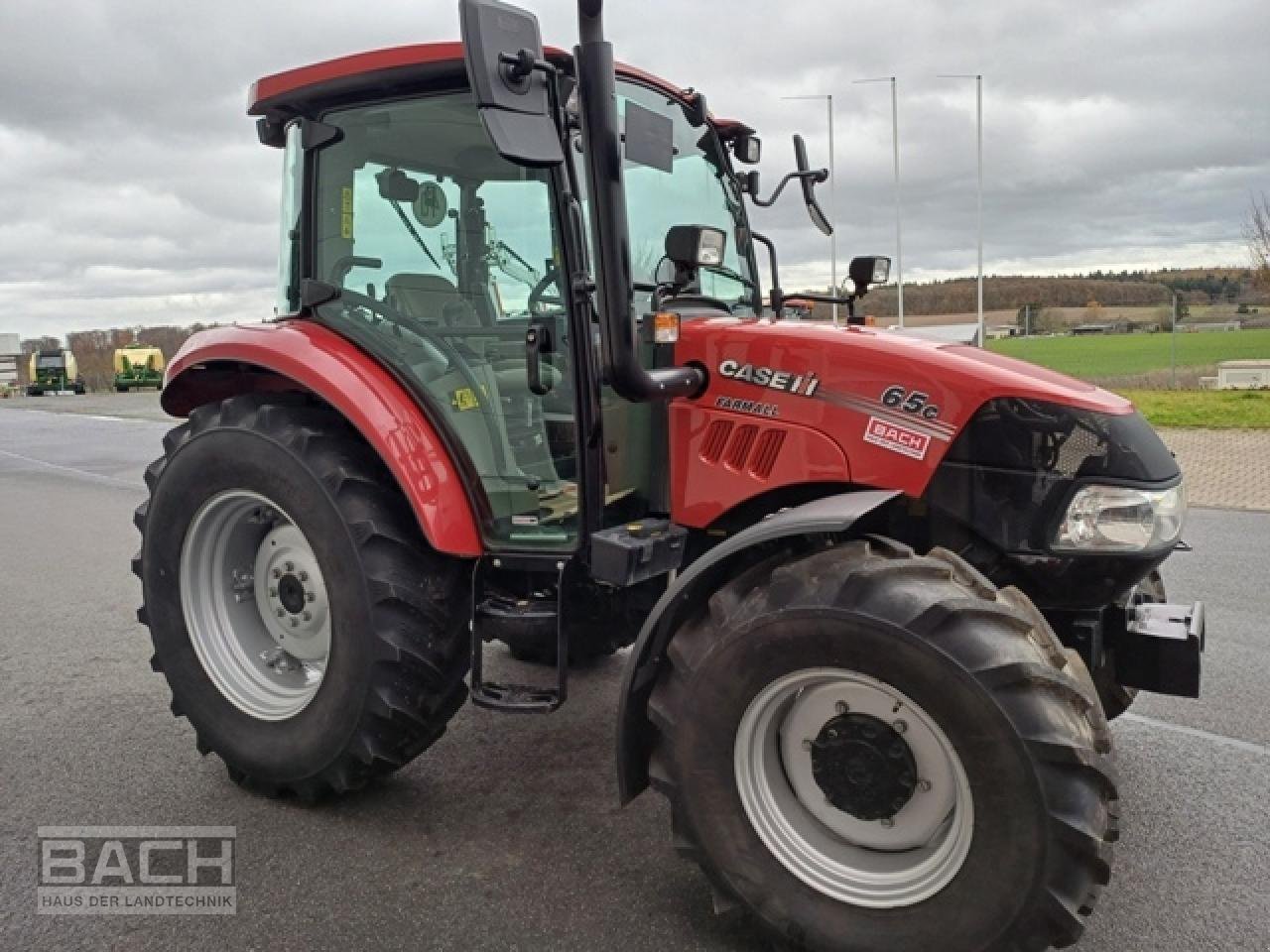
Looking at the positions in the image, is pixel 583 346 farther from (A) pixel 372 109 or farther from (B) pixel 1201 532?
(B) pixel 1201 532

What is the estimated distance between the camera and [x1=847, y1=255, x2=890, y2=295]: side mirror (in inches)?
142

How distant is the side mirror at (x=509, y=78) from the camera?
93.4 inches

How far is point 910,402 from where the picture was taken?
2.76m

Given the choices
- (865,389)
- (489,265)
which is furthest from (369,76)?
(865,389)

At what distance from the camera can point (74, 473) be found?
43.2 feet

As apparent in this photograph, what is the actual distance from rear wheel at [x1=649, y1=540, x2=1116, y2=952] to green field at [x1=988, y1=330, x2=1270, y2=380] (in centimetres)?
1978

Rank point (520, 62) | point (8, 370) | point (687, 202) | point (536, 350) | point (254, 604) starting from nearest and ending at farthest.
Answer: point (520, 62), point (536, 350), point (687, 202), point (254, 604), point (8, 370)

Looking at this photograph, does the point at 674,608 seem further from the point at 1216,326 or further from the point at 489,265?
the point at 1216,326

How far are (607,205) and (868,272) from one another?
1.42 metres

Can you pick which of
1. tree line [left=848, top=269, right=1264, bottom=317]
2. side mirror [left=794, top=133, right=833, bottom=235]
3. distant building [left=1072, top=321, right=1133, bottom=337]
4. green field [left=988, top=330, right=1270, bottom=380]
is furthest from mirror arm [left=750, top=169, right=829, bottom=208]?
distant building [left=1072, top=321, right=1133, bottom=337]

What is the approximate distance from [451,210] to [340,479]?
0.95 metres

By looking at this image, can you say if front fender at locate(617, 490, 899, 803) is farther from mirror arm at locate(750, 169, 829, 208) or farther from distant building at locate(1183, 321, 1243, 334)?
distant building at locate(1183, 321, 1243, 334)

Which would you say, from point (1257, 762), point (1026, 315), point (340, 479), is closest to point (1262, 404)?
point (1026, 315)

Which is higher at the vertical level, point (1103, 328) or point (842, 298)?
point (842, 298)
